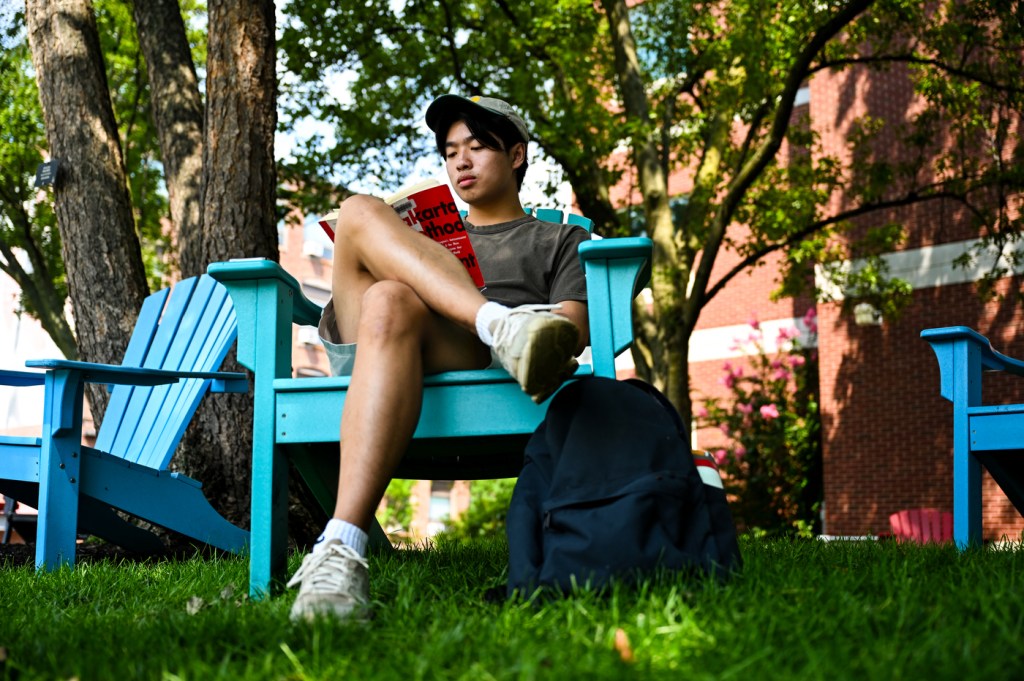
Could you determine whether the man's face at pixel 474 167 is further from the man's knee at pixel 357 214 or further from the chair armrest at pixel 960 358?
the chair armrest at pixel 960 358

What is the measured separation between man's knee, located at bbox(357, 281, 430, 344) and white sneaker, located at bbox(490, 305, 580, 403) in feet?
0.85

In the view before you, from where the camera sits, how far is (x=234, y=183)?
486 cm

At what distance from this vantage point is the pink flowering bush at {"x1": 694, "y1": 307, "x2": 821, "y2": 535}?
494 inches

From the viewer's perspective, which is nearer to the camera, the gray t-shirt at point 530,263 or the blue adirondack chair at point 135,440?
the gray t-shirt at point 530,263

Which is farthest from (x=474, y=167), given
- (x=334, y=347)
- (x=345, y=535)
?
(x=345, y=535)

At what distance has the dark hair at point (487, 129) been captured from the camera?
3184mm

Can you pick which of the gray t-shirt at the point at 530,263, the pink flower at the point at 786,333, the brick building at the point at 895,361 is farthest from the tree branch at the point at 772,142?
the gray t-shirt at the point at 530,263

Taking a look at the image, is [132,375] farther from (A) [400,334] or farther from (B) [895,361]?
(B) [895,361]

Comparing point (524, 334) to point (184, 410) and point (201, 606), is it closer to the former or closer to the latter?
point (201, 606)

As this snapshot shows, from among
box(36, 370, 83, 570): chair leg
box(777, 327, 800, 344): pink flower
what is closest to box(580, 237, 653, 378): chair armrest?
box(36, 370, 83, 570): chair leg

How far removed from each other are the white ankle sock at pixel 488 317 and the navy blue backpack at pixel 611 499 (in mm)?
231

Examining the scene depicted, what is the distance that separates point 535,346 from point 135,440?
9.24 ft

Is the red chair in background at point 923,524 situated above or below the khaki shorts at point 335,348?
below

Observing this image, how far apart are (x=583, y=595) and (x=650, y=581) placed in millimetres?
167
